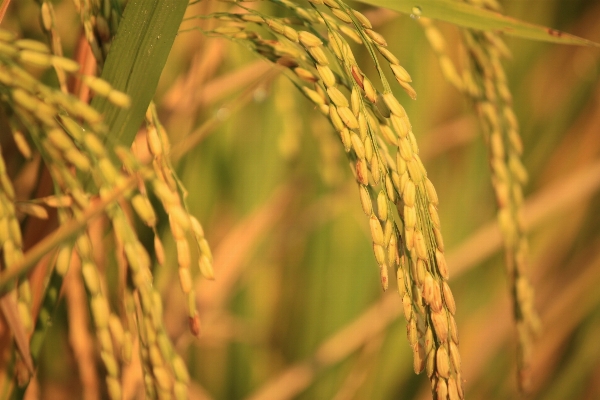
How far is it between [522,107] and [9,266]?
3.38 ft

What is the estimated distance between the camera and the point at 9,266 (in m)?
0.35

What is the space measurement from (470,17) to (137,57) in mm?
283

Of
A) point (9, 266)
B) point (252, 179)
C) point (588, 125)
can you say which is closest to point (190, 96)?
point (252, 179)

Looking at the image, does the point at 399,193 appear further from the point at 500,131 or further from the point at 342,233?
the point at 342,233

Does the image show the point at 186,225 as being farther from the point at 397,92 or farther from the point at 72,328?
the point at 397,92

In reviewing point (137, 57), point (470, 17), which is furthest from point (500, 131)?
point (137, 57)

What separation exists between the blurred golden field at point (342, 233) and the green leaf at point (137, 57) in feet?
0.93

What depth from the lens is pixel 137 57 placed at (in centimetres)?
44

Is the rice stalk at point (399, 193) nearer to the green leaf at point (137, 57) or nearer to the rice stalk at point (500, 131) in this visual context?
the green leaf at point (137, 57)

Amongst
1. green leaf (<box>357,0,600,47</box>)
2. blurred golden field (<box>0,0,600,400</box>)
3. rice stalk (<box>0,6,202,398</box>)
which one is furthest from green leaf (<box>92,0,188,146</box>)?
blurred golden field (<box>0,0,600,400</box>)

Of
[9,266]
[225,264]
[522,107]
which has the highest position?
[9,266]

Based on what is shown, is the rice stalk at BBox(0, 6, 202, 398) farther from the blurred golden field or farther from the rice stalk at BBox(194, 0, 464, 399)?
the blurred golden field

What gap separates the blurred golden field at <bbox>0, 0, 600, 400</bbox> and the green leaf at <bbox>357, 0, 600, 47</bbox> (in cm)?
29

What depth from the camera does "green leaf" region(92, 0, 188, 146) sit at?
43 cm
